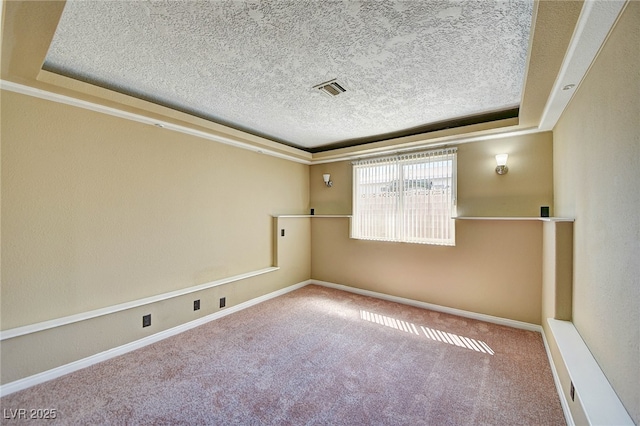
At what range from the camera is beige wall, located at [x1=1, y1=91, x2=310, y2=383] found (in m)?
2.02

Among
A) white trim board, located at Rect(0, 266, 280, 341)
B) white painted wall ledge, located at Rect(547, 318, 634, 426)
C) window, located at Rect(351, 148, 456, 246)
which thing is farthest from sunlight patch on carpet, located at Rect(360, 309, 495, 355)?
white trim board, located at Rect(0, 266, 280, 341)

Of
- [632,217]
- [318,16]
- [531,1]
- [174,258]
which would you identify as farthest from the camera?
[174,258]

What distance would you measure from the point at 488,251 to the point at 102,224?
14.6 feet

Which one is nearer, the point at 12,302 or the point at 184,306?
the point at 12,302

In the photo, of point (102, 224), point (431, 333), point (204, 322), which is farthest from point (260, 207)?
point (431, 333)

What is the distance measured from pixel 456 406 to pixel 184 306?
9.52ft

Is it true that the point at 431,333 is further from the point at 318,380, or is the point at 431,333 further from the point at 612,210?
the point at 612,210

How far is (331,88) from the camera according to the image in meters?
2.40

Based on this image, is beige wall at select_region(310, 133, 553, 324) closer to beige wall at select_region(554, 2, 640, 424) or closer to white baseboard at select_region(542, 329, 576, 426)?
white baseboard at select_region(542, 329, 576, 426)

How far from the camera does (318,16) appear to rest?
1510mm

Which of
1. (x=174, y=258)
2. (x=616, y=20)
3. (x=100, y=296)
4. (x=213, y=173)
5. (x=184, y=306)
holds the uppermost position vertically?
(x=616, y=20)

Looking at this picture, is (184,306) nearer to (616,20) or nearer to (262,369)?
(262,369)

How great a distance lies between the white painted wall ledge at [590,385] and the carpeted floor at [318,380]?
501mm

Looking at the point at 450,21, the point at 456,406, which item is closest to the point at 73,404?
the point at 456,406
